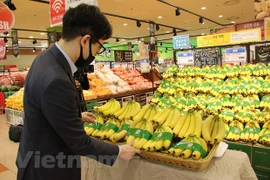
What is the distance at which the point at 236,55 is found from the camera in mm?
4344

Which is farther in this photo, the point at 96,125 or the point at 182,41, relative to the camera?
the point at 182,41

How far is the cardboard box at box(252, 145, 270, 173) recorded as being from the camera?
2.38 m

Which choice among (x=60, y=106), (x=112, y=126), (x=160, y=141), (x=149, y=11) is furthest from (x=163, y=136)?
(x=149, y=11)

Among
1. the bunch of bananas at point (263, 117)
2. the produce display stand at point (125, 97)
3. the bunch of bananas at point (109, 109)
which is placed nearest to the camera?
the bunch of bananas at point (109, 109)

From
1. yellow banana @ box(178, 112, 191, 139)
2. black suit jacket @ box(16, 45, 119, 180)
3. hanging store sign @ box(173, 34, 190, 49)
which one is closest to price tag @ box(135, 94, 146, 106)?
yellow banana @ box(178, 112, 191, 139)

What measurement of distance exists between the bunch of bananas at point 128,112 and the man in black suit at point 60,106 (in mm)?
787

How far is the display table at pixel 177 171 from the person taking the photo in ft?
4.72

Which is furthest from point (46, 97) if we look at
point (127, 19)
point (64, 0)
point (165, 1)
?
point (127, 19)

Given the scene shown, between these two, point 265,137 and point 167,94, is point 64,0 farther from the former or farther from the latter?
point 265,137

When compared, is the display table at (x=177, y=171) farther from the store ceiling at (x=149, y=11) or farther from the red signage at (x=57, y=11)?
the store ceiling at (x=149, y=11)

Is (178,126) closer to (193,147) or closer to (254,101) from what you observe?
(193,147)

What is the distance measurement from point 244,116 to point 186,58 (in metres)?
2.40

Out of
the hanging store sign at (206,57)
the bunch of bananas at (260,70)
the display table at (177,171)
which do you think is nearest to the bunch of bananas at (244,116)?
the bunch of bananas at (260,70)

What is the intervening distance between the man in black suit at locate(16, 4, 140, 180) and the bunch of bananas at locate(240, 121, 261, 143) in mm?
1790
